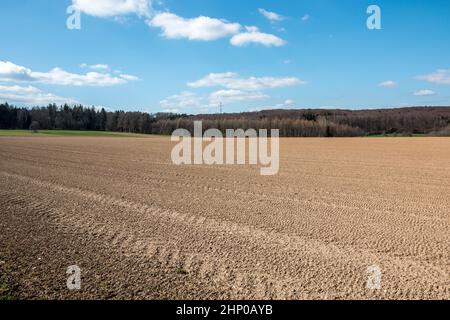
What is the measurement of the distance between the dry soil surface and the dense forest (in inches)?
3657

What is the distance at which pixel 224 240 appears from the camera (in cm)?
780

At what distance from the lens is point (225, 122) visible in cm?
11550

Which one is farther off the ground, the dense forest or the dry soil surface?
the dense forest

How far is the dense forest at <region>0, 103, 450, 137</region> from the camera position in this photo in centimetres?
10706

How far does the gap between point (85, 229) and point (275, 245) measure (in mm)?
4440

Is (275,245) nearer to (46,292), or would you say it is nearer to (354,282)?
(354,282)

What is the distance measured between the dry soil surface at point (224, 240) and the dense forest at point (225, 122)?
92896mm

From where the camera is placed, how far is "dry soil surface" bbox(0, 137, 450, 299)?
5578 mm

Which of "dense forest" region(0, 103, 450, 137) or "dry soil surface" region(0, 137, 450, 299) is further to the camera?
"dense forest" region(0, 103, 450, 137)

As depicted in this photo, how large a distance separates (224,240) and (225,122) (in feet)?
356

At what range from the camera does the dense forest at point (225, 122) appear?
10706 centimetres

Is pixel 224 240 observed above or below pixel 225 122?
below

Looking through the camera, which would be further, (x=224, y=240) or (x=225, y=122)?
(x=225, y=122)

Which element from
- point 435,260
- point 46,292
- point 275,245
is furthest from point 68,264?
point 435,260
